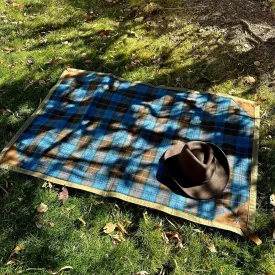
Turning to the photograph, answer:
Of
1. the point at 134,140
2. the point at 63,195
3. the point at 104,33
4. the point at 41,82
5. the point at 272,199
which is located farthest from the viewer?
the point at 104,33

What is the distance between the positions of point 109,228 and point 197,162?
1.25m

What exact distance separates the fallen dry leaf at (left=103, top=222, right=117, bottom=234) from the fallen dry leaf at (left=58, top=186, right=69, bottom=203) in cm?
63

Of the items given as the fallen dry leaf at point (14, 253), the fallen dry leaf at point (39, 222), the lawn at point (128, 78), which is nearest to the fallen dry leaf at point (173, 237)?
the lawn at point (128, 78)

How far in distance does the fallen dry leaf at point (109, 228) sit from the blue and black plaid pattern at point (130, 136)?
1.37 ft

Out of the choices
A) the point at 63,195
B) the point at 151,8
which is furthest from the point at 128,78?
the point at 63,195

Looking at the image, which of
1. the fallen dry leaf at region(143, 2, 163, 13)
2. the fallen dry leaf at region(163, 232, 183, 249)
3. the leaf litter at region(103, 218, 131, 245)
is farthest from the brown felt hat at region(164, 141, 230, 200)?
the fallen dry leaf at region(143, 2, 163, 13)

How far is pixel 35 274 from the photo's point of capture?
10.7 feet

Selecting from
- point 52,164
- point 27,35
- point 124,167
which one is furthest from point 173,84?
point 27,35

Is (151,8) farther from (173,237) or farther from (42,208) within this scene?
(173,237)

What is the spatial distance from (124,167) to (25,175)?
1290 mm

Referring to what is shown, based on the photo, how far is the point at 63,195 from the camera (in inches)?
154

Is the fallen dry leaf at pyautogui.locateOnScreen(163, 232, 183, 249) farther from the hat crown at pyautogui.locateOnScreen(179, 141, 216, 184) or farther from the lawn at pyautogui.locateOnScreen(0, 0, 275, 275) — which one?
the hat crown at pyautogui.locateOnScreen(179, 141, 216, 184)

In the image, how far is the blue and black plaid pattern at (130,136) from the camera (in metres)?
3.88

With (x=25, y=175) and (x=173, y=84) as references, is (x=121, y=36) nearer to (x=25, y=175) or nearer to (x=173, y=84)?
(x=173, y=84)
